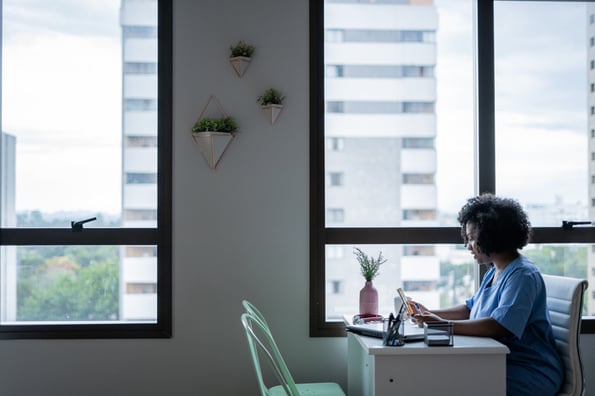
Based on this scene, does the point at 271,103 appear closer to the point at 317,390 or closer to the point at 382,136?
the point at 382,136

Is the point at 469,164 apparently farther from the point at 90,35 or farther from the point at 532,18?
the point at 90,35

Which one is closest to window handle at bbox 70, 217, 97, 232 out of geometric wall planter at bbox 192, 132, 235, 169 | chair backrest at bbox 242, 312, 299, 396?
geometric wall planter at bbox 192, 132, 235, 169

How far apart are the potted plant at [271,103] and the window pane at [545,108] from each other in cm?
115

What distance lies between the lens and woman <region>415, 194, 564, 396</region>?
2.42 metres

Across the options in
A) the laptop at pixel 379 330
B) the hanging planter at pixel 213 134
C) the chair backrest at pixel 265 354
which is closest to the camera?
the chair backrest at pixel 265 354

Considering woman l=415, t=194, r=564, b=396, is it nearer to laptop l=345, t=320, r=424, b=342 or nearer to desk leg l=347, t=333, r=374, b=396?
laptop l=345, t=320, r=424, b=342

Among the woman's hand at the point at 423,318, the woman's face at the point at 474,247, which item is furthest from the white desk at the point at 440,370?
the woman's face at the point at 474,247

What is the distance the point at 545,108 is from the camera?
328 centimetres

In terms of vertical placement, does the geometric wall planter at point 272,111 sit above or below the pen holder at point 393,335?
above

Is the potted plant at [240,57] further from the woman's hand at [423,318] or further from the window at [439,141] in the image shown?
the woman's hand at [423,318]

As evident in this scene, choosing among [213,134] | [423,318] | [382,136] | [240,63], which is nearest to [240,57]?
[240,63]

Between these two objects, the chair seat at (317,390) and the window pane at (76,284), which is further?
the window pane at (76,284)

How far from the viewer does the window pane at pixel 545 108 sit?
324 cm

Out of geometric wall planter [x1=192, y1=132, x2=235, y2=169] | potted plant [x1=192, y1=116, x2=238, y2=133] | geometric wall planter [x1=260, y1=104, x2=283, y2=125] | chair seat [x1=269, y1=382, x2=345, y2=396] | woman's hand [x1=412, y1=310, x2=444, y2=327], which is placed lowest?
chair seat [x1=269, y1=382, x2=345, y2=396]
